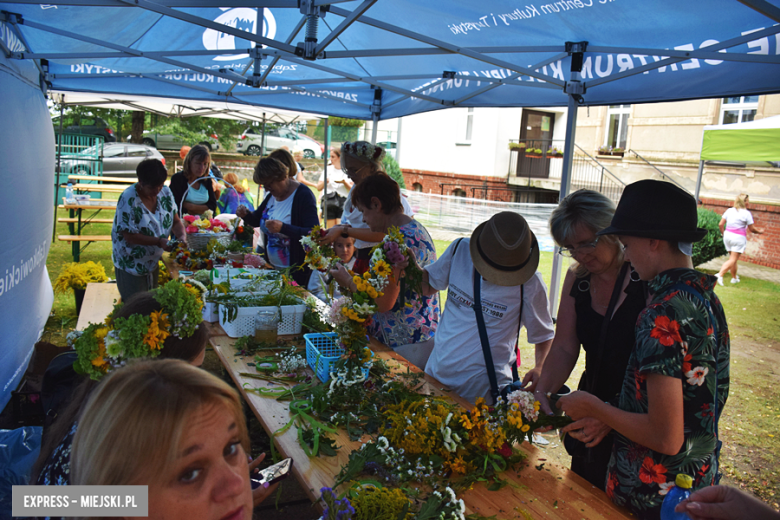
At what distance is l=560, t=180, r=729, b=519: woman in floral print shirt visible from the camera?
1.59 metres

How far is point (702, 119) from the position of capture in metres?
16.2

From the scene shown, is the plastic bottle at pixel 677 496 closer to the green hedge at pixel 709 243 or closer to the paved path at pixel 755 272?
the green hedge at pixel 709 243

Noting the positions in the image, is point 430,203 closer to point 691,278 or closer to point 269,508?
point 269,508

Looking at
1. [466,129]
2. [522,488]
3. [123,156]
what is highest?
[466,129]

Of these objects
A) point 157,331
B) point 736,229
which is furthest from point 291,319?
point 736,229

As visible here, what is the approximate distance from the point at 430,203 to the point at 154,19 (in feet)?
38.1

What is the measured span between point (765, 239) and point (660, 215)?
1462cm

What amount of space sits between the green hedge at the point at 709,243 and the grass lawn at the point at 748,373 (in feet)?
3.23

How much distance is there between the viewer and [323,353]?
273 cm

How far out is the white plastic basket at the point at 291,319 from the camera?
338 cm

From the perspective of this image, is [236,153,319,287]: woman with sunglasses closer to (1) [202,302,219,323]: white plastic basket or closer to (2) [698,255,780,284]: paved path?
(1) [202,302,219,323]: white plastic basket

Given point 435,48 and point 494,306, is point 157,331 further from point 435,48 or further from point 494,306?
point 435,48

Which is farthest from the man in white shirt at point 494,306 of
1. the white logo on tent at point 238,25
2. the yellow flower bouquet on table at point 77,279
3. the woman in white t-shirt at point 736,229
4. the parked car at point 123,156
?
the parked car at point 123,156

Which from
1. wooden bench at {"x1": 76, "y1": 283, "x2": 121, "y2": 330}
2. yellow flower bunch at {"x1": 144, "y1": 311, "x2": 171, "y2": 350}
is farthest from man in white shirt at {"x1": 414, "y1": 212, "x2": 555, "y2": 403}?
wooden bench at {"x1": 76, "y1": 283, "x2": 121, "y2": 330}
